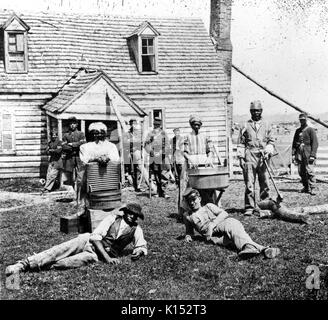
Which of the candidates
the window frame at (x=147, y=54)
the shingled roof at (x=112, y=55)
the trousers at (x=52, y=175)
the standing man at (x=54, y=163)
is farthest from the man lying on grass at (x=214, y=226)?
the window frame at (x=147, y=54)

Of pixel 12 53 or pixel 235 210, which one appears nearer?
pixel 235 210

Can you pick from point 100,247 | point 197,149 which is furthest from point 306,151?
point 100,247

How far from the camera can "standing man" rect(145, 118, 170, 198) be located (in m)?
14.3

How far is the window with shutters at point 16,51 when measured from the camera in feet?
65.9

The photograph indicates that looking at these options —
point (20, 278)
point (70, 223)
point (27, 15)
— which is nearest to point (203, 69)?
point (27, 15)

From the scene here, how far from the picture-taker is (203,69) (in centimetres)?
2298

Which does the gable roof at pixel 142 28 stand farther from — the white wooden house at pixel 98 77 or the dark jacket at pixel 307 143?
the dark jacket at pixel 307 143

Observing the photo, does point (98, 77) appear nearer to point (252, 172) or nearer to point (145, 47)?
point (145, 47)

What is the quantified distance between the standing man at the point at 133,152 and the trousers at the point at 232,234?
726 cm

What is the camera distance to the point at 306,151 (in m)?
15.0

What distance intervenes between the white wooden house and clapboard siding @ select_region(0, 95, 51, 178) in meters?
0.04

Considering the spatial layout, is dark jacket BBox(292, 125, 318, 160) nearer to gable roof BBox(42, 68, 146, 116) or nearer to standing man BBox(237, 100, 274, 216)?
standing man BBox(237, 100, 274, 216)

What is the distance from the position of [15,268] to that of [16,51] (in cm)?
1464
